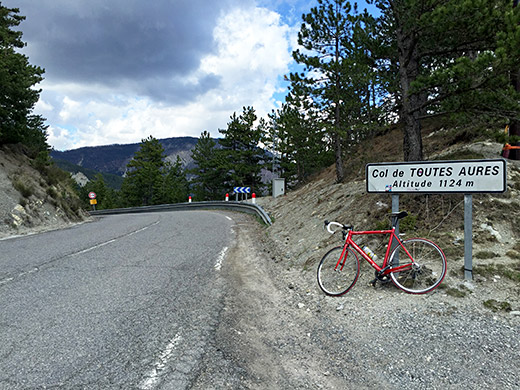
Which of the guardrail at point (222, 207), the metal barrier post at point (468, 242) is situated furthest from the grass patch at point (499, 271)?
the guardrail at point (222, 207)

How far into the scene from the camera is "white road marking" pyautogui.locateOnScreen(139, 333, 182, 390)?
2.64 m

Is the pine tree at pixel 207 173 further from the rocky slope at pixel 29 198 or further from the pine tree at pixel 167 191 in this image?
the rocky slope at pixel 29 198

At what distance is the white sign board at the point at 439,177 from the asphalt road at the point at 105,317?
11.3ft

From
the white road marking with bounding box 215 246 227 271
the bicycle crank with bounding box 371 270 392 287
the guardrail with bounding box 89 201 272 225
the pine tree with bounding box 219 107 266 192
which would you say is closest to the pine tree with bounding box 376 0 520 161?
the bicycle crank with bounding box 371 270 392 287

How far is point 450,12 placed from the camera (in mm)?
6387

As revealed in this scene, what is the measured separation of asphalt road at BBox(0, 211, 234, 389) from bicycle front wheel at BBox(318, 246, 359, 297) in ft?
5.86

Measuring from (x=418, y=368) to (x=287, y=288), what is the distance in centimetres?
282

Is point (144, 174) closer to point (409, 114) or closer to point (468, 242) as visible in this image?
point (409, 114)

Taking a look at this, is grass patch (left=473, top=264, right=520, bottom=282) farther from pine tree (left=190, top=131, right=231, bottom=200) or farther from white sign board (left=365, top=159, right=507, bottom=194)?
pine tree (left=190, top=131, right=231, bottom=200)

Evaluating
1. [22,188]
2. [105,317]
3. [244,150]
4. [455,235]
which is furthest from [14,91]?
[244,150]

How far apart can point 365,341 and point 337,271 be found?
6.13ft

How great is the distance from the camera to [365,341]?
3564mm

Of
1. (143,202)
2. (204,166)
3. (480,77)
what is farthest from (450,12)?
(143,202)

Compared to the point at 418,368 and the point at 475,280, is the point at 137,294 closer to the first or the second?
the point at 418,368
